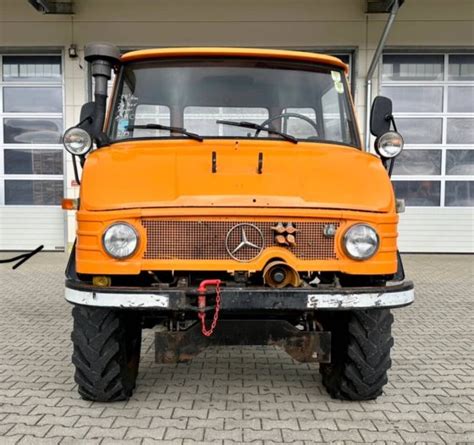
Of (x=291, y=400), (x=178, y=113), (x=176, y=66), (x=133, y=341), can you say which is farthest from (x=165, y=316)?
(x=176, y=66)

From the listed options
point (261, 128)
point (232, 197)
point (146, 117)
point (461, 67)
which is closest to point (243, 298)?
point (232, 197)

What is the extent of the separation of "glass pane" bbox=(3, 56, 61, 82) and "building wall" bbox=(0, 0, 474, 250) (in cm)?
44

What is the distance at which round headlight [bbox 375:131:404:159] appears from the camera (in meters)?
4.05

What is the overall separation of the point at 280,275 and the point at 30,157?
32.8 ft

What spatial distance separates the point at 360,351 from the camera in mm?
3582

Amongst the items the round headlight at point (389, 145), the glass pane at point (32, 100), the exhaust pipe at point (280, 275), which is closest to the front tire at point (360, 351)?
the exhaust pipe at point (280, 275)

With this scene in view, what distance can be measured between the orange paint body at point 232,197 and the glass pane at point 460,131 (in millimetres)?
8953

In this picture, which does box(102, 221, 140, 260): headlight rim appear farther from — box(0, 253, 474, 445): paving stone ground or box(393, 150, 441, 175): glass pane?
box(393, 150, 441, 175): glass pane

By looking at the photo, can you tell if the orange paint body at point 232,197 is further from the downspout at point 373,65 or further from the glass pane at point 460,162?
the glass pane at point 460,162

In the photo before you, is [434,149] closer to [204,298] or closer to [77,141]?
[77,141]

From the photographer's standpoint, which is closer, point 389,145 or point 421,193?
point 389,145

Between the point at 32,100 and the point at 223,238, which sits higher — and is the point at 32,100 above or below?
above

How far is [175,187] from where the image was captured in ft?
11.0

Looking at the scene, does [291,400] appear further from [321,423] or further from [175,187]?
[175,187]
